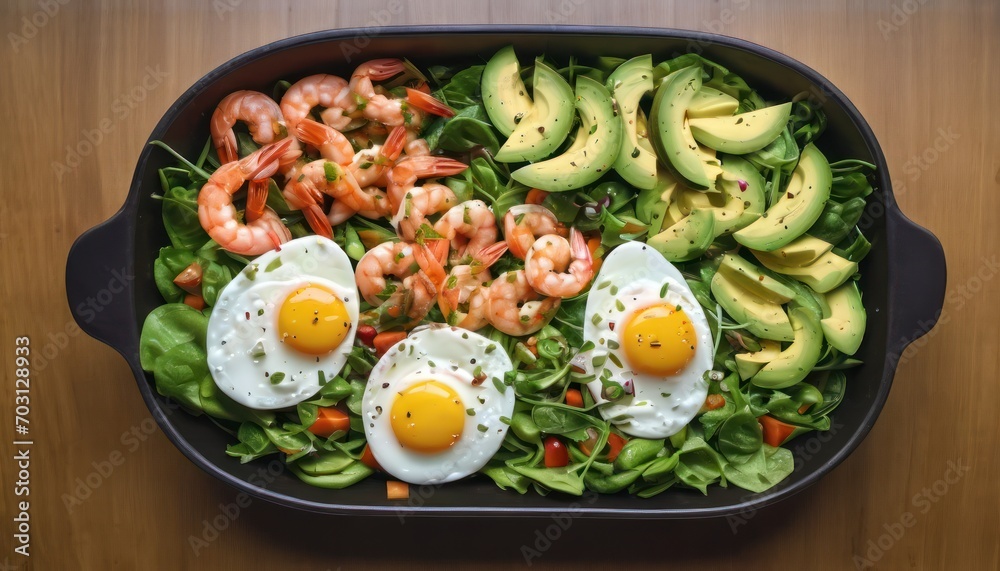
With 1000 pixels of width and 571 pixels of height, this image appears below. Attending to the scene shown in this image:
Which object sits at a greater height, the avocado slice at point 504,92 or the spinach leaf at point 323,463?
the avocado slice at point 504,92

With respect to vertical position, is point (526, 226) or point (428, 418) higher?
point (526, 226)

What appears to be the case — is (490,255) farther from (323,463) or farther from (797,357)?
(797,357)

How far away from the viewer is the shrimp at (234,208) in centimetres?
225

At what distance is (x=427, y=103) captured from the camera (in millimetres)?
2340

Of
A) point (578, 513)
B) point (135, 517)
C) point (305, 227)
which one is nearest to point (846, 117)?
point (578, 513)

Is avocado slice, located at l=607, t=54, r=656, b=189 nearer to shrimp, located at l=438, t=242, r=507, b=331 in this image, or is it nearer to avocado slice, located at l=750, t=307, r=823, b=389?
shrimp, located at l=438, t=242, r=507, b=331

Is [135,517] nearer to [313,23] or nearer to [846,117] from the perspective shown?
[313,23]

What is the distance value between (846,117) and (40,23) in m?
3.00

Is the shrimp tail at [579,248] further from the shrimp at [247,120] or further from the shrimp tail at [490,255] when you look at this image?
the shrimp at [247,120]

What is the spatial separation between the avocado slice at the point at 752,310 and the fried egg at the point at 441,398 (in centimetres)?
80

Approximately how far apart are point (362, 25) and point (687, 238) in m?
1.46

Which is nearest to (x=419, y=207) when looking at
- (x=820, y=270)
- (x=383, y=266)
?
(x=383, y=266)

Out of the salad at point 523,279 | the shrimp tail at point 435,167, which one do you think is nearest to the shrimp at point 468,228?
the salad at point 523,279

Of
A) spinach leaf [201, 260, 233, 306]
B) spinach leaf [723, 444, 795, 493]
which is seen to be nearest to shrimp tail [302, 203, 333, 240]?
spinach leaf [201, 260, 233, 306]
